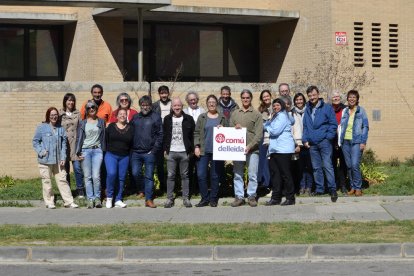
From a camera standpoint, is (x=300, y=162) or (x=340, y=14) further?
(x=340, y=14)

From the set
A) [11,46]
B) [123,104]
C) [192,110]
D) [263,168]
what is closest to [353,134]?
[263,168]

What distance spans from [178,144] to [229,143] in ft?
2.91

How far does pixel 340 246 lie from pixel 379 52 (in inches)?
560

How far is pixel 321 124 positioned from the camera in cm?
1694

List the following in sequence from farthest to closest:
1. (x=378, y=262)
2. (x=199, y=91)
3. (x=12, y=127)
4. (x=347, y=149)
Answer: (x=199, y=91) < (x=12, y=127) < (x=347, y=149) < (x=378, y=262)

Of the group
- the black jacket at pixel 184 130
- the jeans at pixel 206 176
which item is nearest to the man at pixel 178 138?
the black jacket at pixel 184 130

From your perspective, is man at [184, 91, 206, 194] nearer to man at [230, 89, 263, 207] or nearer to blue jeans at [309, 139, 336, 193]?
man at [230, 89, 263, 207]

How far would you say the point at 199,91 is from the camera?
22172mm

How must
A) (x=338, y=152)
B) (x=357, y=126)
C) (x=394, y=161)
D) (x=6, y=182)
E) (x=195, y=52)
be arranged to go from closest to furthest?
1. (x=357, y=126)
2. (x=338, y=152)
3. (x=6, y=182)
4. (x=394, y=161)
5. (x=195, y=52)

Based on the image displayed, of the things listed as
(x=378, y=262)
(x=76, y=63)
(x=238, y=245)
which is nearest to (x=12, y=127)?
(x=76, y=63)

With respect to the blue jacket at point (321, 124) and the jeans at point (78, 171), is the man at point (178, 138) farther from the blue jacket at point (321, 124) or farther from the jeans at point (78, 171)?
the blue jacket at point (321, 124)

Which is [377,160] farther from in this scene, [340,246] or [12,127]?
[340,246]

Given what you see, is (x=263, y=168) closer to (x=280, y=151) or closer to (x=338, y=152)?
(x=280, y=151)

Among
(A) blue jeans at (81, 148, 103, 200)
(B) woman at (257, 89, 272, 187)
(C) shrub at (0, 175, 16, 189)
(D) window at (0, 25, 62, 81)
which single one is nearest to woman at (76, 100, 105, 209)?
(A) blue jeans at (81, 148, 103, 200)
